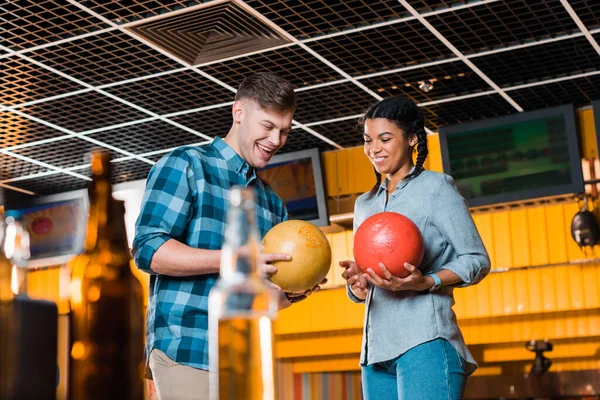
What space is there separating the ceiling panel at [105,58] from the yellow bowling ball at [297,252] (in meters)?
3.58

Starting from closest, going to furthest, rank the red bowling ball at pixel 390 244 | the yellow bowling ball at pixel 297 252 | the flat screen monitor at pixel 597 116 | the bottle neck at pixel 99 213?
the bottle neck at pixel 99 213
the yellow bowling ball at pixel 297 252
the red bowling ball at pixel 390 244
the flat screen monitor at pixel 597 116

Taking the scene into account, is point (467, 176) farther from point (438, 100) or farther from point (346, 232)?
point (346, 232)

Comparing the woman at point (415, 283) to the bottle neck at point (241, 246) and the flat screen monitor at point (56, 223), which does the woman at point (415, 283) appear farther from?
the flat screen monitor at point (56, 223)

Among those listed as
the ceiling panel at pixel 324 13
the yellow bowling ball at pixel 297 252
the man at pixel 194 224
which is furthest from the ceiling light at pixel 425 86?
the yellow bowling ball at pixel 297 252

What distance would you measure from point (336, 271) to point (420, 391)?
5499 millimetres

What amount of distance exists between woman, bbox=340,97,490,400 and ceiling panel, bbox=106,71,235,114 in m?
3.38

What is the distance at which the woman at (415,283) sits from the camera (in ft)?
8.68

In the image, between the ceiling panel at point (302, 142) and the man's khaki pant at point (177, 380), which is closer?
the man's khaki pant at point (177, 380)

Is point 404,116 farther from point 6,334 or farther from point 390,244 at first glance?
point 6,334

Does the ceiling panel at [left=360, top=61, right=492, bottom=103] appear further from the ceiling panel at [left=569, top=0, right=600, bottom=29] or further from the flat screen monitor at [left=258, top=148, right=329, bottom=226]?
the flat screen monitor at [left=258, top=148, right=329, bottom=226]

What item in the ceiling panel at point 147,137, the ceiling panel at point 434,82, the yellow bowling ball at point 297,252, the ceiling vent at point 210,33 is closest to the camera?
the yellow bowling ball at point 297,252

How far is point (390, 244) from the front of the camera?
2.60m

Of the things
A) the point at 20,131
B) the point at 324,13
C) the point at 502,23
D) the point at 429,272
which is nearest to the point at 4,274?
the point at 429,272

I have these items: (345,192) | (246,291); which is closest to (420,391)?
(246,291)
